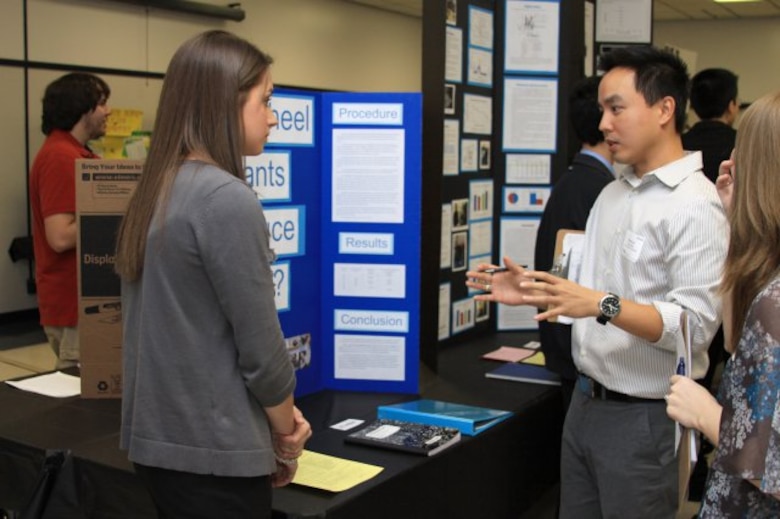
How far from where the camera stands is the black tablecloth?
200 centimetres

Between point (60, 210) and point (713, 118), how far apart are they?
3.25 meters

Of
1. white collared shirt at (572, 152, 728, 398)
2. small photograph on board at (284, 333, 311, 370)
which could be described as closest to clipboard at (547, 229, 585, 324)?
white collared shirt at (572, 152, 728, 398)

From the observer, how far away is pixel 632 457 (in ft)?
6.75

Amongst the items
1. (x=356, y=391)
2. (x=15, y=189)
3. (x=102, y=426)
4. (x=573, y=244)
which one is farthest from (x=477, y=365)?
(x=15, y=189)

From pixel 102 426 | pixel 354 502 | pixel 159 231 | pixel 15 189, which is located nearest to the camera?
pixel 159 231

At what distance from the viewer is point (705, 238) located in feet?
6.35

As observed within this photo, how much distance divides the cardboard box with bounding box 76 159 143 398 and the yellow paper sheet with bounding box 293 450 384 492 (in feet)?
2.54

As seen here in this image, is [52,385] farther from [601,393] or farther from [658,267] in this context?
[658,267]

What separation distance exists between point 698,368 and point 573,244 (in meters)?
0.53

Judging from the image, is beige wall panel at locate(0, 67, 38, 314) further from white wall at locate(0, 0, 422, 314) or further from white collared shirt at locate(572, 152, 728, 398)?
white collared shirt at locate(572, 152, 728, 398)

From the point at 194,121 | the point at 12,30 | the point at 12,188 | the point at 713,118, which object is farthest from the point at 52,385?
the point at 12,30

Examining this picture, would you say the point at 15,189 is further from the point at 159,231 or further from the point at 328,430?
the point at 159,231

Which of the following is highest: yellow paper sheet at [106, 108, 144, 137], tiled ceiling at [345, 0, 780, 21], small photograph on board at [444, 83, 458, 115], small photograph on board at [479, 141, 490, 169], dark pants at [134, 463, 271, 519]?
tiled ceiling at [345, 0, 780, 21]

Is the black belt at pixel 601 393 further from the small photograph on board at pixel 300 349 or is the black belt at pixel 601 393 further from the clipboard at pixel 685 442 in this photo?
the small photograph on board at pixel 300 349
